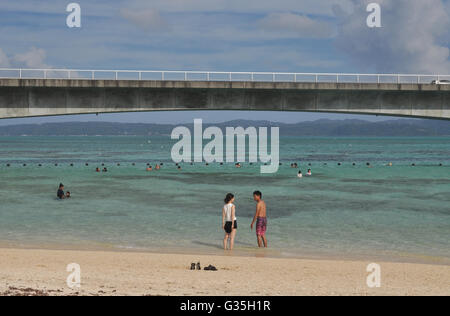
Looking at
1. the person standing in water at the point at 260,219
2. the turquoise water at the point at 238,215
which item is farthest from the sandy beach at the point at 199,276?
the turquoise water at the point at 238,215

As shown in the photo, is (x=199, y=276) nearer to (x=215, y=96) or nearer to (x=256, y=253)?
(x=256, y=253)

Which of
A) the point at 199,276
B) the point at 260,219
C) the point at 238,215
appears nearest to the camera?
the point at 199,276

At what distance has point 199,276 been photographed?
14.2 metres

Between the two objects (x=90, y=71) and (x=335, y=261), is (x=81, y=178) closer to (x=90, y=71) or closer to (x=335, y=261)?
(x=90, y=71)

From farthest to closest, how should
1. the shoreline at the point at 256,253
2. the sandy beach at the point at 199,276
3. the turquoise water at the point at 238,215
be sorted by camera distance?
the turquoise water at the point at 238,215
the shoreline at the point at 256,253
the sandy beach at the point at 199,276

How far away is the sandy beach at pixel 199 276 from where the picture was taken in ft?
39.6

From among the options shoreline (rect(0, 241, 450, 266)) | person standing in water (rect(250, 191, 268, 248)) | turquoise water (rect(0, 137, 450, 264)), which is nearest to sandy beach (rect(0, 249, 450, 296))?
shoreline (rect(0, 241, 450, 266))

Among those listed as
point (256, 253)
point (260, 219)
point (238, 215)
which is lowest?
point (256, 253)

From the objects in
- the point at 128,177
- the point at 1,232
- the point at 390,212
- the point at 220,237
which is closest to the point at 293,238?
the point at 220,237

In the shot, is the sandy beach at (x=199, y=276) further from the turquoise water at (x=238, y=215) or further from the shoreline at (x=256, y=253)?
the turquoise water at (x=238, y=215)

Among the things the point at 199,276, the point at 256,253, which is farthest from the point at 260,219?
the point at 199,276

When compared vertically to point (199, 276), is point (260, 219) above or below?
above

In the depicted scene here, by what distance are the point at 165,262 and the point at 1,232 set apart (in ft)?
35.3

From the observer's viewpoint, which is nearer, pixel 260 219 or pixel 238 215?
pixel 260 219
